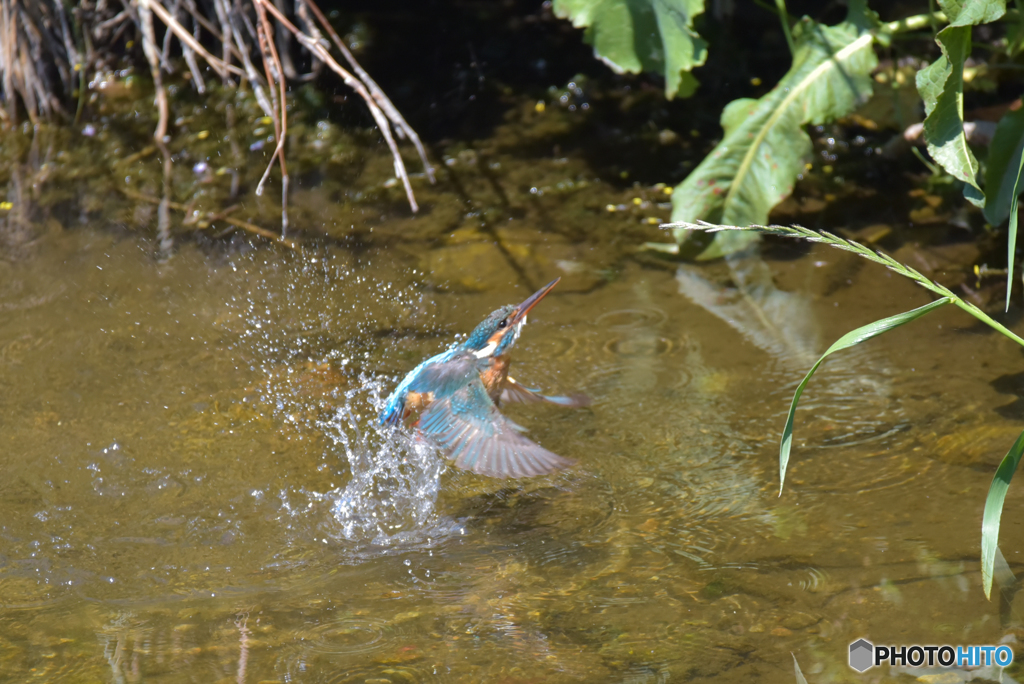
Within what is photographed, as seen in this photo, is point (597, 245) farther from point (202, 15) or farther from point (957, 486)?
point (202, 15)

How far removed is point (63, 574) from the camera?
2.99 metres

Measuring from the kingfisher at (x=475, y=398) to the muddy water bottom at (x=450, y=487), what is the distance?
0.58 feet

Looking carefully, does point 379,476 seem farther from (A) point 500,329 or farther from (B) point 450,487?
(A) point 500,329

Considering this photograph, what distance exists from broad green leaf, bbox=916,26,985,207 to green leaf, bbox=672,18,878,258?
1.01 meters

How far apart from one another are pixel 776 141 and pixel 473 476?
232 centimetres

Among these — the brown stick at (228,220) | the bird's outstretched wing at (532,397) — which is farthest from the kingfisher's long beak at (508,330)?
the brown stick at (228,220)

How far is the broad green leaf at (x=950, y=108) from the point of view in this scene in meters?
3.47

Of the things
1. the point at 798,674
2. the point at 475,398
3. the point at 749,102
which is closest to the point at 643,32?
the point at 749,102

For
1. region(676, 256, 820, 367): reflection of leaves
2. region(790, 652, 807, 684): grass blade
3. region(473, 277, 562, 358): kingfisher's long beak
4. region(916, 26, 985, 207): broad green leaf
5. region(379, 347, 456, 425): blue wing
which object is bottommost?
region(676, 256, 820, 367): reflection of leaves

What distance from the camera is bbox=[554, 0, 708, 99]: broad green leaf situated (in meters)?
4.54

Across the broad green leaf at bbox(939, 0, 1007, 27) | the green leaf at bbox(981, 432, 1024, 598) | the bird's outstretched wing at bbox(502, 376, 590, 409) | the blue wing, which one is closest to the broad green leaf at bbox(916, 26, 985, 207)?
the broad green leaf at bbox(939, 0, 1007, 27)

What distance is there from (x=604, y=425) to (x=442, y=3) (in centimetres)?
415

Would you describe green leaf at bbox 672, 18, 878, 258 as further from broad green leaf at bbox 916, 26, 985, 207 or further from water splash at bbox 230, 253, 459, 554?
water splash at bbox 230, 253, 459, 554

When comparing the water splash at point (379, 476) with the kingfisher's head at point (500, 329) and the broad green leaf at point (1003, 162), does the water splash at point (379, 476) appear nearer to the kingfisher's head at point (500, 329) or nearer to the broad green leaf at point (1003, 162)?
the kingfisher's head at point (500, 329)
